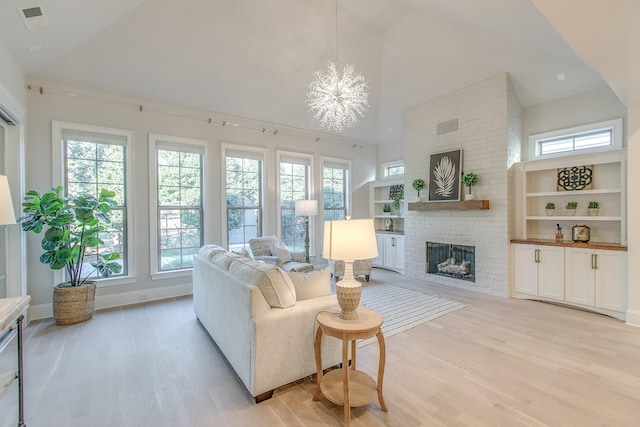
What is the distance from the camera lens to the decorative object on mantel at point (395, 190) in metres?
6.66

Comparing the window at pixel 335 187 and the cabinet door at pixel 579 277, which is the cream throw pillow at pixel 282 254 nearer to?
the window at pixel 335 187

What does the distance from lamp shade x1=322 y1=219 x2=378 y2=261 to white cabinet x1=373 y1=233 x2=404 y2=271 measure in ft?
14.6

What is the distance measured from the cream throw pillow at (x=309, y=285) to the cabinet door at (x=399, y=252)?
13.1 ft

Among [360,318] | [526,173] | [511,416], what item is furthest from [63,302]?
[526,173]

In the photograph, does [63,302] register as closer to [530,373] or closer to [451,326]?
[451,326]

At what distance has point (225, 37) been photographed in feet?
13.4

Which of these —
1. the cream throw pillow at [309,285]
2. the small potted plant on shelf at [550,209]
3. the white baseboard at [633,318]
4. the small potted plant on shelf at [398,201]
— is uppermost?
the small potted plant on shelf at [398,201]

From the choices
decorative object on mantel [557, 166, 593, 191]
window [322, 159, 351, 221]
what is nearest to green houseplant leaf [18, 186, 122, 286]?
window [322, 159, 351, 221]

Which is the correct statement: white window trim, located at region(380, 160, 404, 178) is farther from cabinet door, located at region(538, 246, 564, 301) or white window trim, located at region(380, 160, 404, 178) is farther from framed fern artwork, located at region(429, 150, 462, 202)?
cabinet door, located at region(538, 246, 564, 301)

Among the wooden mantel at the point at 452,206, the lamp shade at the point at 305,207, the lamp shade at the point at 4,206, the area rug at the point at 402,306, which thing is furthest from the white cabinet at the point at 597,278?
the lamp shade at the point at 4,206

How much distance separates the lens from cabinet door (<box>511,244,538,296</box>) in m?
4.34

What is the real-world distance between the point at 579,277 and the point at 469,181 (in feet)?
6.36

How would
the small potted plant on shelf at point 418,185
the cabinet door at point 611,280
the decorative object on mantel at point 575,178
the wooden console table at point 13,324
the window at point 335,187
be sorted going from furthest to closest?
the window at point 335,187
the small potted plant on shelf at point 418,185
the decorative object on mantel at point 575,178
the cabinet door at point 611,280
the wooden console table at point 13,324

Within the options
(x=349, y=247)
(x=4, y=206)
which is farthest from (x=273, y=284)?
(x=4, y=206)
